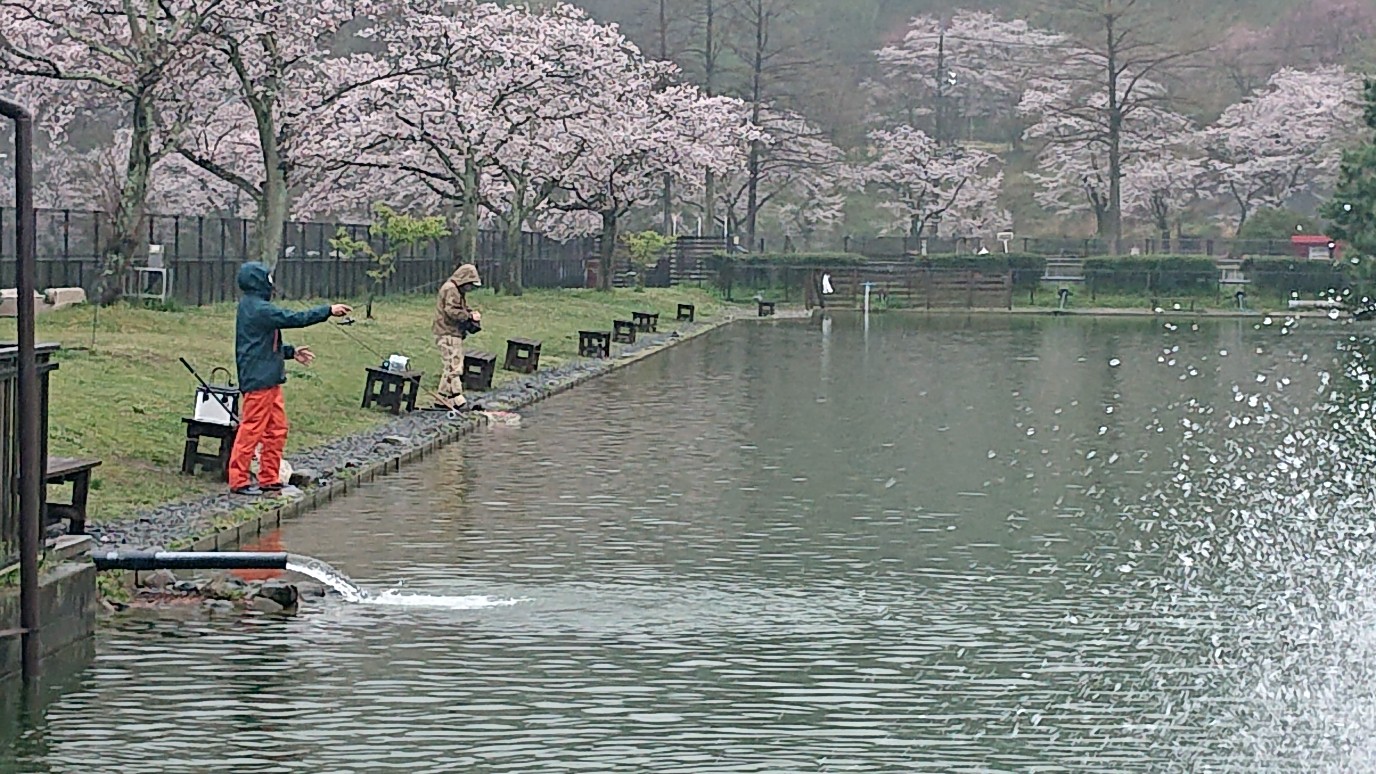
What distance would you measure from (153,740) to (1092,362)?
30.9 m

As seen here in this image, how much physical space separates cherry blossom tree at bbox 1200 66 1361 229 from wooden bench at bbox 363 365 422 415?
228 ft

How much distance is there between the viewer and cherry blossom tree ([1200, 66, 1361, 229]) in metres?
89.8

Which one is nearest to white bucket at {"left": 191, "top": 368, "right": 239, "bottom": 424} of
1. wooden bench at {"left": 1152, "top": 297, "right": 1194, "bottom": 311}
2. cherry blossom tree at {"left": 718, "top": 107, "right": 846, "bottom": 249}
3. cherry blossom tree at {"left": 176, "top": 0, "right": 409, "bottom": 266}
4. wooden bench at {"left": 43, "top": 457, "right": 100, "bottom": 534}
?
wooden bench at {"left": 43, "top": 457, "right": 100, "bottom": 534}

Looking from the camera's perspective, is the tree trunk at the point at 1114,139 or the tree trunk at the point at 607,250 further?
the tree trunk at the point at 1114,139

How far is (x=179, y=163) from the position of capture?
67.1m

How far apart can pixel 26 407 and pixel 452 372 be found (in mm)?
13861

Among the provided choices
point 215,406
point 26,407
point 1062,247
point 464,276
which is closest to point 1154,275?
point 1062,247

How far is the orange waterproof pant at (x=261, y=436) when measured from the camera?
15836 mm

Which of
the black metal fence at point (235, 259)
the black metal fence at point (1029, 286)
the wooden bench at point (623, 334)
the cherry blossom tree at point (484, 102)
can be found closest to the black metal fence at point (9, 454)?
the cherry blossom tree at point (484, 102)

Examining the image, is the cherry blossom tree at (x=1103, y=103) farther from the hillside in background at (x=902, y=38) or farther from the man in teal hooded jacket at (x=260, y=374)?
the man in teal hooded jacket at (x=260, y=374)

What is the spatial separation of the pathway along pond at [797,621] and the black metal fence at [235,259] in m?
23.6

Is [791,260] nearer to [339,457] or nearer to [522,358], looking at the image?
[522,358]

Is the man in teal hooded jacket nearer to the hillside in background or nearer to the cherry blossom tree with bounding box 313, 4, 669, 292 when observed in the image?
the cherry blossom tree with bounding box 313, 4, 669, 292

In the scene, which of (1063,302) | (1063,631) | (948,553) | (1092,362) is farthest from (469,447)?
(1063,302)
